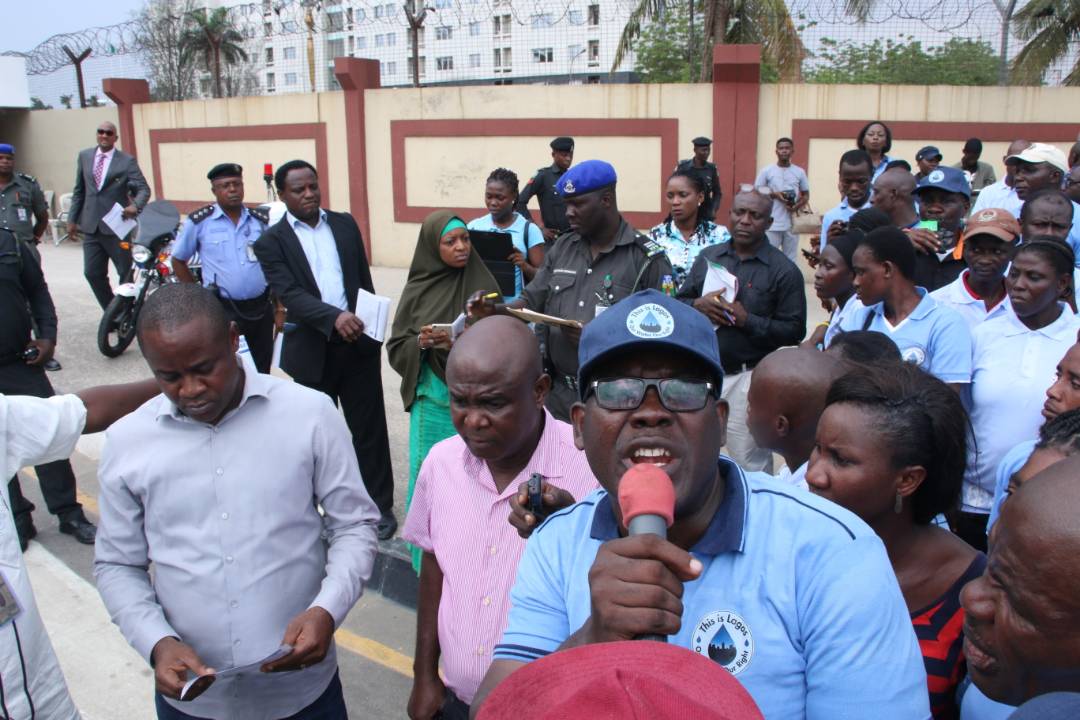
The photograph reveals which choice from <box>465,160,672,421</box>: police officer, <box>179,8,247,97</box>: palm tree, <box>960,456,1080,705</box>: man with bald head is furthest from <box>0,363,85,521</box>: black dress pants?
<box>179,8,247,97</box>: palm tree

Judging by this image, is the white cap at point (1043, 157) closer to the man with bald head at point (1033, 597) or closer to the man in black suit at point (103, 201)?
the man with bald head at point (1033, 597)

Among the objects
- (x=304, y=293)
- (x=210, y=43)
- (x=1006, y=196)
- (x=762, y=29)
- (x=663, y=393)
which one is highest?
(x=210, y=43)

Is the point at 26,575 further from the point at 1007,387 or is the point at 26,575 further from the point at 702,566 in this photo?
the point at 1007,387

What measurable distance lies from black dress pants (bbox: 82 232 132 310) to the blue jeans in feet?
26.6

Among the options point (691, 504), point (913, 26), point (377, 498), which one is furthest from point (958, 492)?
point (913, 26)

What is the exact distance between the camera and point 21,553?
2.37 m

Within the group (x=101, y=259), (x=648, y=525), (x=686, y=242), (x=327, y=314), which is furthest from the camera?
(x=101, y=259)

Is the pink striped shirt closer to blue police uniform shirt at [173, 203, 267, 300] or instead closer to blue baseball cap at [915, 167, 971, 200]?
blue baseball cap at [915, 167, 971, 200]

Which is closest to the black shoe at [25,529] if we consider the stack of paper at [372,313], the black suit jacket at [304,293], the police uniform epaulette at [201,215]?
the black suit jacket at [304,293]

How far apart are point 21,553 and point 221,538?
0.53 metres

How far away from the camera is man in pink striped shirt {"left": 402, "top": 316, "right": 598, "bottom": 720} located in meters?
2.40

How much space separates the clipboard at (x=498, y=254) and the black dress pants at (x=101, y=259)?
18.1 ft

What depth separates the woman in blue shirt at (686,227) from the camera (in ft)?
17.6

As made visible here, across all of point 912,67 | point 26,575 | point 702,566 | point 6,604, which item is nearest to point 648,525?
point 702,566
